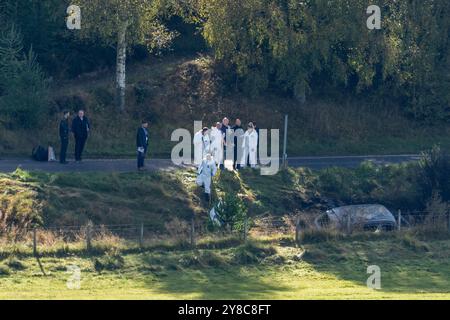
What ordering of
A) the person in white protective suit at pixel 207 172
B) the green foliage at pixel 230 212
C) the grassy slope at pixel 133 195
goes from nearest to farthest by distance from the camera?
the green foliage at pixel 230 212
the grassy slope at pixel 133 195
the person in white protective suit at pixel 207 172

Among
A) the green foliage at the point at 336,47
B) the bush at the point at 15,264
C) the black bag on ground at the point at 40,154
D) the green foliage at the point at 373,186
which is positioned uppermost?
the green foliage at the point at 336,47

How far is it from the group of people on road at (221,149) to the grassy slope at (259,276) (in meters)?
6.08

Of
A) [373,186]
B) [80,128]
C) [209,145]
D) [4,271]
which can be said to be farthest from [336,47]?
[4,271]

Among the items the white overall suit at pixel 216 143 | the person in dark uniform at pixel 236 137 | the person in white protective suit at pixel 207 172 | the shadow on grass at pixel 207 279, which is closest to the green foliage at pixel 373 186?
the person in dark uniform at pixel 236 137

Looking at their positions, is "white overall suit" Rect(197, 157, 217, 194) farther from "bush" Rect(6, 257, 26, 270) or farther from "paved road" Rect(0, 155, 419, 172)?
"bush" Rect(6, 257, 26, 270)

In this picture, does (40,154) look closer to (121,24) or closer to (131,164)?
(131,164)

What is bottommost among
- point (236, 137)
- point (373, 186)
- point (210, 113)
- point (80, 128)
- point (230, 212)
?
point (230, 212)

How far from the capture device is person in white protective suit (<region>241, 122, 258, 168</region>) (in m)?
39.6

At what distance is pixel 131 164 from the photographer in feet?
135

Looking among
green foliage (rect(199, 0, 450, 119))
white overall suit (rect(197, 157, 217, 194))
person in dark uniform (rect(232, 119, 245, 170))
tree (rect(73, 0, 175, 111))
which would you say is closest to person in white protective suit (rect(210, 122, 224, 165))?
white overall suit (rect(197, 157, 217, 194))

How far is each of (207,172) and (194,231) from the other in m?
5.30

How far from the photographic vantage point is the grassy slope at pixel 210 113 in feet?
152

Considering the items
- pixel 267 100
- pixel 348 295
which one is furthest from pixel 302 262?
pixel 267 100

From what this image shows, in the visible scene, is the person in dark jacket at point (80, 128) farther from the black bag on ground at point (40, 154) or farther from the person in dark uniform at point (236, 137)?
the person in dark uniform at point (236, 137)
